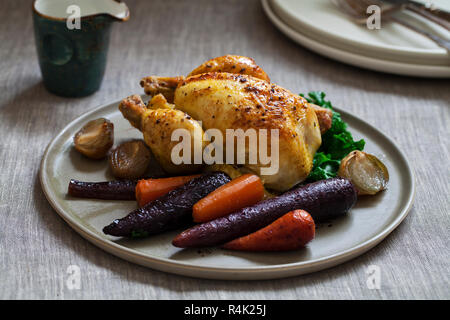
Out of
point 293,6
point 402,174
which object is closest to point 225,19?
point 293,6

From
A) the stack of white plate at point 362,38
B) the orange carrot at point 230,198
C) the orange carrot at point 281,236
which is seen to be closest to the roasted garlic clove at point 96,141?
the orange carrot at point 230,198

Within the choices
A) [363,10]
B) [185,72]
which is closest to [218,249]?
[185,72]

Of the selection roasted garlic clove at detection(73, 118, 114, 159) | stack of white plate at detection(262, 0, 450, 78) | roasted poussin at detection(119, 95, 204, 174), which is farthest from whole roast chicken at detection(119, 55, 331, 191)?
stack of white plate at detection(262, 0, 450, 78)

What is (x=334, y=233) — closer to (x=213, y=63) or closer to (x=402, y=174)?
(x=402, y=174)

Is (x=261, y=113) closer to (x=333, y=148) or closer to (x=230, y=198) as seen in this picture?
(x=230, y=198)

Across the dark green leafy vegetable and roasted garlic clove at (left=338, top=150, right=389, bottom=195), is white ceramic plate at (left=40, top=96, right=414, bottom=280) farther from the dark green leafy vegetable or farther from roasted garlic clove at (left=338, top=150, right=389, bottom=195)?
the dark green leafy vegetable

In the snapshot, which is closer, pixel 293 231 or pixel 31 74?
pixel 293 231
